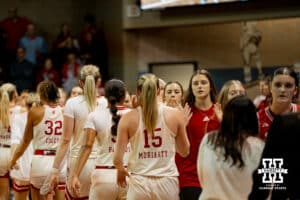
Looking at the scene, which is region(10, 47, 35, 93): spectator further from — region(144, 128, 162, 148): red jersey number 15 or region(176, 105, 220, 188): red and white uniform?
region(144, 128, 162, 148): red jersey number 15

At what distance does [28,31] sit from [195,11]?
421cm

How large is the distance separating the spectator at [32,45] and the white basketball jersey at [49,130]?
28.7ft

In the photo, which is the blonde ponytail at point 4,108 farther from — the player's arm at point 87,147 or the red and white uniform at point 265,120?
the red and white uniform at point 265,120

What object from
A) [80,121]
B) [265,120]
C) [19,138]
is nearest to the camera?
[265,120]

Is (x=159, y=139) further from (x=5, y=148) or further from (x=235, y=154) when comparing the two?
(x=5, y=148)

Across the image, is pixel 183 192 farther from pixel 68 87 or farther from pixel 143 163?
pixel 68 87

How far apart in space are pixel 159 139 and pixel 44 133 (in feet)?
8.62

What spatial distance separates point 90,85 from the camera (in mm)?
6629

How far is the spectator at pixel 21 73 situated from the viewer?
15.4 meters

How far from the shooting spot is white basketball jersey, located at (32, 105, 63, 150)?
7.41 meters

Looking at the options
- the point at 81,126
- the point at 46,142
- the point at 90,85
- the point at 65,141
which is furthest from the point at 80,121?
the point at 46,142

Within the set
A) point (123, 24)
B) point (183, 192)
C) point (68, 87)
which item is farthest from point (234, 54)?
point (183, 192)

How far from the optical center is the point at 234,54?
1544 centimetres

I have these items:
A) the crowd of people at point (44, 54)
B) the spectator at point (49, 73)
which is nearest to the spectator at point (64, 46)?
the crowd of people at point (44, 54)
